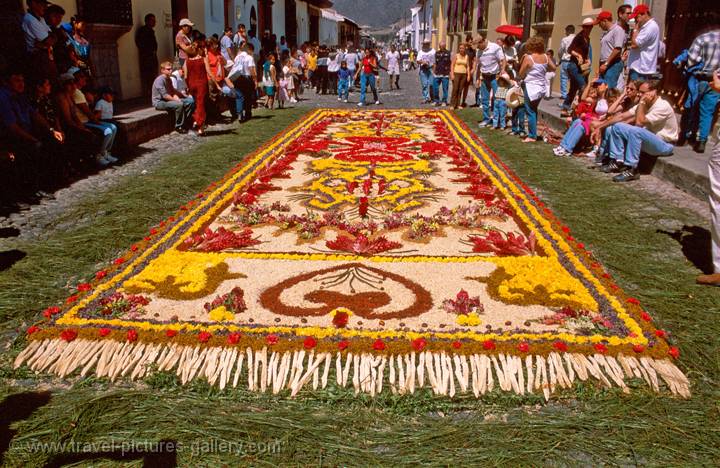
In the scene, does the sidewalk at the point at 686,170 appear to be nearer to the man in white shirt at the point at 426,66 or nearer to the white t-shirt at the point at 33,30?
the white t-shirt at the point at 33,30

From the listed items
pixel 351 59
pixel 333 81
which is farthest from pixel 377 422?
pixel 333 81

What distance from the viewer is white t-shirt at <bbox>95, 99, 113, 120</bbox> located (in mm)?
7996

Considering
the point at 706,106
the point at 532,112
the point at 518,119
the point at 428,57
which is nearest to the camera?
the point at 706,106

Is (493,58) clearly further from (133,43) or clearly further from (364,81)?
(133,43)

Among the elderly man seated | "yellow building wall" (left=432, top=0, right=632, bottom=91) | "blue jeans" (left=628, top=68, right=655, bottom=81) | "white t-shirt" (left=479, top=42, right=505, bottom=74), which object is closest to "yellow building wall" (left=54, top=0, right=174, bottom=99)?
the elderly man seated

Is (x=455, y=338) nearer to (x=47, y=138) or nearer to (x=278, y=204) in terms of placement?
(x=278, y=204)

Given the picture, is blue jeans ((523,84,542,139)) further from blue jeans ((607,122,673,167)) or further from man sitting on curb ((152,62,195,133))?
man sitting on curb ((152,62,195,133))

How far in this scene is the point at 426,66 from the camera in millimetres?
15203

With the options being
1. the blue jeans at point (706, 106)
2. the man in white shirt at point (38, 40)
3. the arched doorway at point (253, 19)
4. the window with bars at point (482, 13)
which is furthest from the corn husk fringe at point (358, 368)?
the arched doorway at point (253, 19)

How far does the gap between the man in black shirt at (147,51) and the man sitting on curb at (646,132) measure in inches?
398

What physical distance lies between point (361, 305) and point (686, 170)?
4571 mm

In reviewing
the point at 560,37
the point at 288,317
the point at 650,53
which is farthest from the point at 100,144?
the point at 560,37

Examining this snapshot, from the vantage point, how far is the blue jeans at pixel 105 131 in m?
7.57

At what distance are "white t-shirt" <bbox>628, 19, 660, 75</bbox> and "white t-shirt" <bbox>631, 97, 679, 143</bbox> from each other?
4.82 ft
